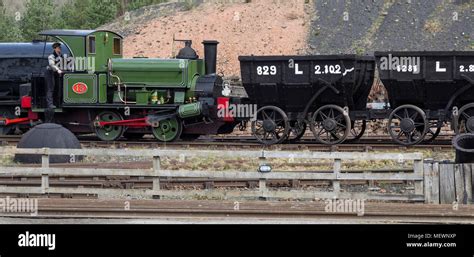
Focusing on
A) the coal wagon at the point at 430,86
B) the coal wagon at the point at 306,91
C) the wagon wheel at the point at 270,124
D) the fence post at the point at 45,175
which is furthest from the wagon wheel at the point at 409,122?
the fence post at the point at 45,175

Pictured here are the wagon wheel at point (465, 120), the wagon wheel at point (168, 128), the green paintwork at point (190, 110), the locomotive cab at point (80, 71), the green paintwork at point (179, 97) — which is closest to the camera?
the wagon wheel at point (465, 120)

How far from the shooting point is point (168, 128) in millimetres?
24969

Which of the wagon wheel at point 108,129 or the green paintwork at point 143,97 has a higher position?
the green paintwork at point 143,97

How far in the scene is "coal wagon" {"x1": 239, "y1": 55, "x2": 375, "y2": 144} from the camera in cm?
2358

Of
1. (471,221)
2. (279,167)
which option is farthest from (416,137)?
(471,221)

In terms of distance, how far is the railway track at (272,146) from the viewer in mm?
22562

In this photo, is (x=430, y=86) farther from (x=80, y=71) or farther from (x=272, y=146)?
(x=80, y=71)

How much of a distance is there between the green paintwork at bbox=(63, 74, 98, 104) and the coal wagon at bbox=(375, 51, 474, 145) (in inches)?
311

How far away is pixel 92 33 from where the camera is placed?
25656 mm

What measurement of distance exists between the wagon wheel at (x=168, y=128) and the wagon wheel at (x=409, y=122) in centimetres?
579

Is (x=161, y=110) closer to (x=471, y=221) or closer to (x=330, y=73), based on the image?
(x=330, y=73)

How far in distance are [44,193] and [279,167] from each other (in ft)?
19.5

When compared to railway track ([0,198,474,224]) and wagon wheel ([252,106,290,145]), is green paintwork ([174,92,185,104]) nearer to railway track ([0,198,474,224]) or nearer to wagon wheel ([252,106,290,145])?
wagon wheel ([252,106,290,145])

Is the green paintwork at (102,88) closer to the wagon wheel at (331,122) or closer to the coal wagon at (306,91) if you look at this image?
the coal wagon at (306,91)
